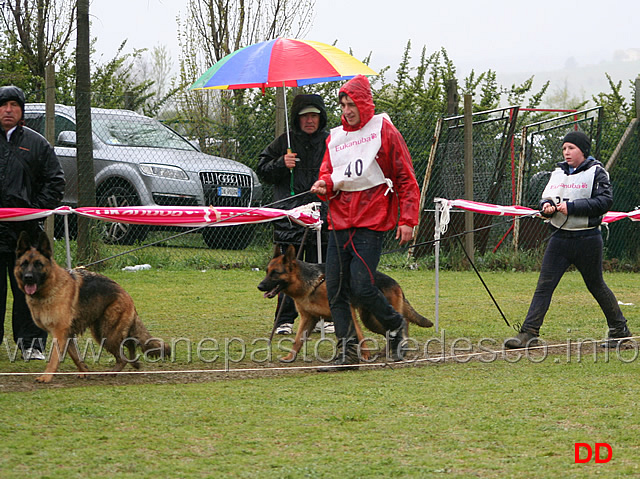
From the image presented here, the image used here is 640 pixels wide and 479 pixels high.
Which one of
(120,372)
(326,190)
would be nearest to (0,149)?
(120,372)

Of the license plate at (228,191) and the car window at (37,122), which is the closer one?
the car window at (37,122)

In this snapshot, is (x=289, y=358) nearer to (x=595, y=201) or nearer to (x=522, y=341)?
(x=522, y=341)

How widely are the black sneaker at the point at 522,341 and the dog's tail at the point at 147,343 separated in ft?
8.99

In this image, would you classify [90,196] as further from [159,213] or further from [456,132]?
[456,132]

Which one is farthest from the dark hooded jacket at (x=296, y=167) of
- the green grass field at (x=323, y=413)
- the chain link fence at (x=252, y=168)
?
the chain link fence at (x=252, y=168)

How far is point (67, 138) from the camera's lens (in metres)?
12.3

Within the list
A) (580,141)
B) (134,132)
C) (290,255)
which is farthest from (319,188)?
(134,132)

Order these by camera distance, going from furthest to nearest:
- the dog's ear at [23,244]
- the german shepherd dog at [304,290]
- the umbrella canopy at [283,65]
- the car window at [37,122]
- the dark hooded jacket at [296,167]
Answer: the car window at [37,122]
the dark hooded jacket at [296,167]
the umbrella canopy at [283,65]
the german shepherd dog at [304,290]
the dog's ear at [23,244]

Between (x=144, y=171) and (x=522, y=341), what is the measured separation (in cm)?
684

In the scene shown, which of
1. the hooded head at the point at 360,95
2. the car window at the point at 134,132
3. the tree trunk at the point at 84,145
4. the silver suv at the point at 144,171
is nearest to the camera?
the hooded head at the point at 360,95

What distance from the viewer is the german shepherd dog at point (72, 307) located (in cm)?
559

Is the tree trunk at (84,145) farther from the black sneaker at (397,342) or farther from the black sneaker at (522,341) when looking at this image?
the black sneaker at (522,341)

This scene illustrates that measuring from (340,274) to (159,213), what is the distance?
1.68 m

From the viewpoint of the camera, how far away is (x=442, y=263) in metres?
13.3
